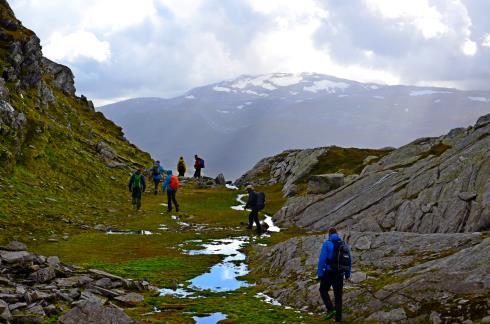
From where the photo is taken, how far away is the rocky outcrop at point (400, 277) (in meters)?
16.9

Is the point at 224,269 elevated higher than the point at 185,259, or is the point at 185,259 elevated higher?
the point at 185,259

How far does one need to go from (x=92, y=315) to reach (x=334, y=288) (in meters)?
9.41

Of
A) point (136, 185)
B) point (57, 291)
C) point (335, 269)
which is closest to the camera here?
point (57, 291)

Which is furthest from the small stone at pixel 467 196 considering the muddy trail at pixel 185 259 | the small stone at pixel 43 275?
the small stone at pixel 43 275

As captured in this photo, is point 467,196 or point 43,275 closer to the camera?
point 43,275

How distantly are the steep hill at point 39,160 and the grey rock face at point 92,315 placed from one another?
15918 millimetres

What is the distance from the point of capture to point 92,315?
15422mm

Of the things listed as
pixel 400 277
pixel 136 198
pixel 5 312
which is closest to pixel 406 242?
pixel 400 277

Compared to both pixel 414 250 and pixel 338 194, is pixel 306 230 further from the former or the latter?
pixel 414 250

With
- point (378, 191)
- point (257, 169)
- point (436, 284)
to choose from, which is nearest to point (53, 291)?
point (436, 284)

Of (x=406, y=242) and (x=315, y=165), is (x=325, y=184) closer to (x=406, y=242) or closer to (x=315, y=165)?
(x=315, y=165)

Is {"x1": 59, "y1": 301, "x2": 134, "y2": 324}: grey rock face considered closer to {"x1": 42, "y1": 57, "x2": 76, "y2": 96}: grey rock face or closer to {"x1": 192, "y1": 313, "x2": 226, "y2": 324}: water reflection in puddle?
{"x1": 192, "y1": 313, "x2": 226, "y2": 324}: water reflection in puddle

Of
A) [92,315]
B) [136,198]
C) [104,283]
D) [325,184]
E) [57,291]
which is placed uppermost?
[325,184]

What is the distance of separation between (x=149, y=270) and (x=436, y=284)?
16.1m
